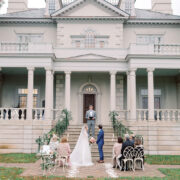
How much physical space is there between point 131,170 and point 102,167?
1284mm

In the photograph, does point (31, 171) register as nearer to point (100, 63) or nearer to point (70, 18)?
point (100, 63)

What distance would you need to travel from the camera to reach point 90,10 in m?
24.0

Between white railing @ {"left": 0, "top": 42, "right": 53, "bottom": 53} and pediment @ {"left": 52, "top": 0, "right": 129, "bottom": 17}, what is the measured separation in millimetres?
4742

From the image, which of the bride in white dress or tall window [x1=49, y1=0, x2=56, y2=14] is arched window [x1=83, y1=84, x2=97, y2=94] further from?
the bride in white dress

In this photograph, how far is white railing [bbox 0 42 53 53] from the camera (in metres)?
19.8

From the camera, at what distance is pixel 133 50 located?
19828mm

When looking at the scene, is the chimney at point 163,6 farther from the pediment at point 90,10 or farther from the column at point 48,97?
the column at point 48,97

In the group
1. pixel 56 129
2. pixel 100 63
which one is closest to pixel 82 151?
pixel 56 129

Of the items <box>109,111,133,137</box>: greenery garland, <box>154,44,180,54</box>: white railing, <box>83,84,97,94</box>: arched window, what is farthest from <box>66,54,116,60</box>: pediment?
<box>109,111,133,137</box>: greenery garland

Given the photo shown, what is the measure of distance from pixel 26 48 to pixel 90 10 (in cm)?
700

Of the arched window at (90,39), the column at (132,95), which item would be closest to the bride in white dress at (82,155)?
the column at (132,95)

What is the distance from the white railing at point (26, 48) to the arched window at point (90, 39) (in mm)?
Result: 4778

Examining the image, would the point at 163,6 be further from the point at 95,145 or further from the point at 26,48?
the point at 95,145

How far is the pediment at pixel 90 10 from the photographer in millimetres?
23562
